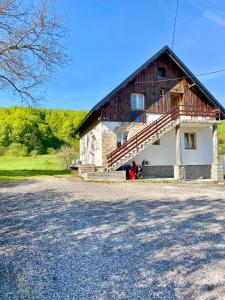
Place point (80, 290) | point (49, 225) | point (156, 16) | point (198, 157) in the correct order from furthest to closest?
point (198, 157) → point (156, 16) → point (49, 225) → point (80, 290)

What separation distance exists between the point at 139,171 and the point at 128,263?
14.1 metres

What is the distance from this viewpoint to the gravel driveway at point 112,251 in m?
3.68

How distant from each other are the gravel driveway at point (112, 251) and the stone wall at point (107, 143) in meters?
10.9

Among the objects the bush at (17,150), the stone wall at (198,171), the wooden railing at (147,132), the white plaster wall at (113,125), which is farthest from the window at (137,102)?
the bush at (17,150)

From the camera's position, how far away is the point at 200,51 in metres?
14.1

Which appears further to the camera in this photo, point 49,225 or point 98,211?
point 98,211

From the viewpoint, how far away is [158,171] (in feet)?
67.9

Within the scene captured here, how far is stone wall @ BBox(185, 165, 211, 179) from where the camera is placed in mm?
21719

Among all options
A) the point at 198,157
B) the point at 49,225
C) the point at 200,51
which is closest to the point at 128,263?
the point at 49,225

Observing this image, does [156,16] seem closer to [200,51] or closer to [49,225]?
[200,51]

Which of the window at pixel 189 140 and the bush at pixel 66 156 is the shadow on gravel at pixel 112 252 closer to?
the window at pixel 189 140

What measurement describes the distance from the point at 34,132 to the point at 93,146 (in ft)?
118

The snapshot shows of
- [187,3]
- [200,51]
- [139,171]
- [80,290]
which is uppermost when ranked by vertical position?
[187,3]

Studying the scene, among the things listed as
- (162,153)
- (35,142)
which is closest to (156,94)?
(162,153)
